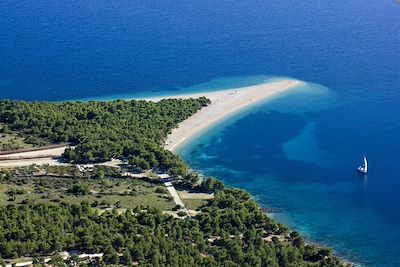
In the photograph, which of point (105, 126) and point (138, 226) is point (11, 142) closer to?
point (105, 126)

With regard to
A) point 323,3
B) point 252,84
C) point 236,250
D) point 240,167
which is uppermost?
point 323,3

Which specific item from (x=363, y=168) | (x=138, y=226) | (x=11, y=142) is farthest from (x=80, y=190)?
(x=363, y=168)

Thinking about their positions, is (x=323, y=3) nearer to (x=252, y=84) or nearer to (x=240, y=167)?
(x=252, y=84)

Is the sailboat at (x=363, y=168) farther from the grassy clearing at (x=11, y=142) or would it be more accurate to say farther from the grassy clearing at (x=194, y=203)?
the grassy clearing at (x=11, y=142)

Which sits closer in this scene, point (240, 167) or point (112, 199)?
point (112, 199)

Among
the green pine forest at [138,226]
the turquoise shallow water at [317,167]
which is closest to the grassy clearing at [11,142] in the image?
the green pine forest at [138,226]

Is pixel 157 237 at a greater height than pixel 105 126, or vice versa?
pixel 105 126

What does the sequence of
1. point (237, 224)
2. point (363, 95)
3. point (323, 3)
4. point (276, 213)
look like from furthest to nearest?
point (323, 3)
point (363, 95)
point (276, 213)
point (237, 224)

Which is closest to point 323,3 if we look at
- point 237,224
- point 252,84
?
point 252,84
